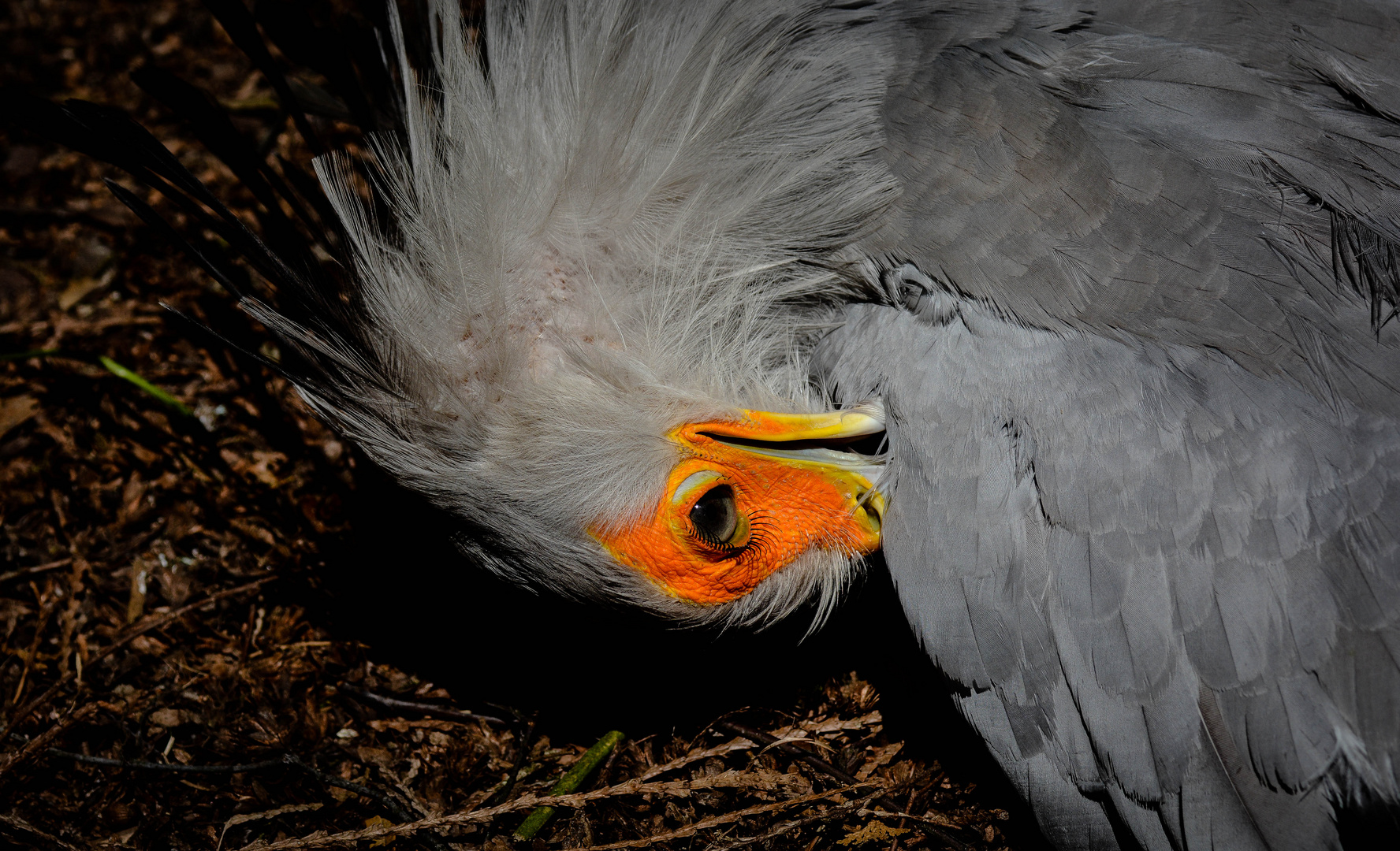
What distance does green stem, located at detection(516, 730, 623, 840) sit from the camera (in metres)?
1.99

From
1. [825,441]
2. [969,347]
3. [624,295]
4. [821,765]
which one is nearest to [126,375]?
[624,295]

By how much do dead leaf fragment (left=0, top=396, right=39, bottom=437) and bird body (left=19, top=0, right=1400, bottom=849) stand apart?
1597 millimetres

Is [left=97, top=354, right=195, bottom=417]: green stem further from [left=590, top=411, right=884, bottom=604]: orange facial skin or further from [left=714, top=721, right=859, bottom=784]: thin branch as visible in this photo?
[left=714, top=721, right=859, bottom=784]: thin branch

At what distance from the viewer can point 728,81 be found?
1.96 meters

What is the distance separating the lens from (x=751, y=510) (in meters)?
1.89

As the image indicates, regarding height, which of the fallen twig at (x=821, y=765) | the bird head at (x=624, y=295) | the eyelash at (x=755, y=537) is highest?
the bird head at (x=624, y=295)

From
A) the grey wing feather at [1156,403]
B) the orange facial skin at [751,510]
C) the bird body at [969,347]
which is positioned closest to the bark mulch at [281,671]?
the orange facial skin at [751,510]

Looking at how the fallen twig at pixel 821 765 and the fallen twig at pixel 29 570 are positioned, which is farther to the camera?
the fallen twig at pixel 29 570

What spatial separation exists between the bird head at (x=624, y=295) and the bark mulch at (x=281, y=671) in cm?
27

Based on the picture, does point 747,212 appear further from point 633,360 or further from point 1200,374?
point 1200,374

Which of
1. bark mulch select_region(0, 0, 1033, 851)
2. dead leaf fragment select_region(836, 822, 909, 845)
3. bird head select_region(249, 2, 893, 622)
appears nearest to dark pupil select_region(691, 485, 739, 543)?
bird head select_region(249, 2, 893, 622)

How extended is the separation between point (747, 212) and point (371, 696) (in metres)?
1.53

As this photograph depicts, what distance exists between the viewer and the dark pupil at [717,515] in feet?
6.02

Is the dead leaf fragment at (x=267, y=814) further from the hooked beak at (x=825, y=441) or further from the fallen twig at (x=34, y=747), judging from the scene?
the hooked beak at (x=825, y=441)
